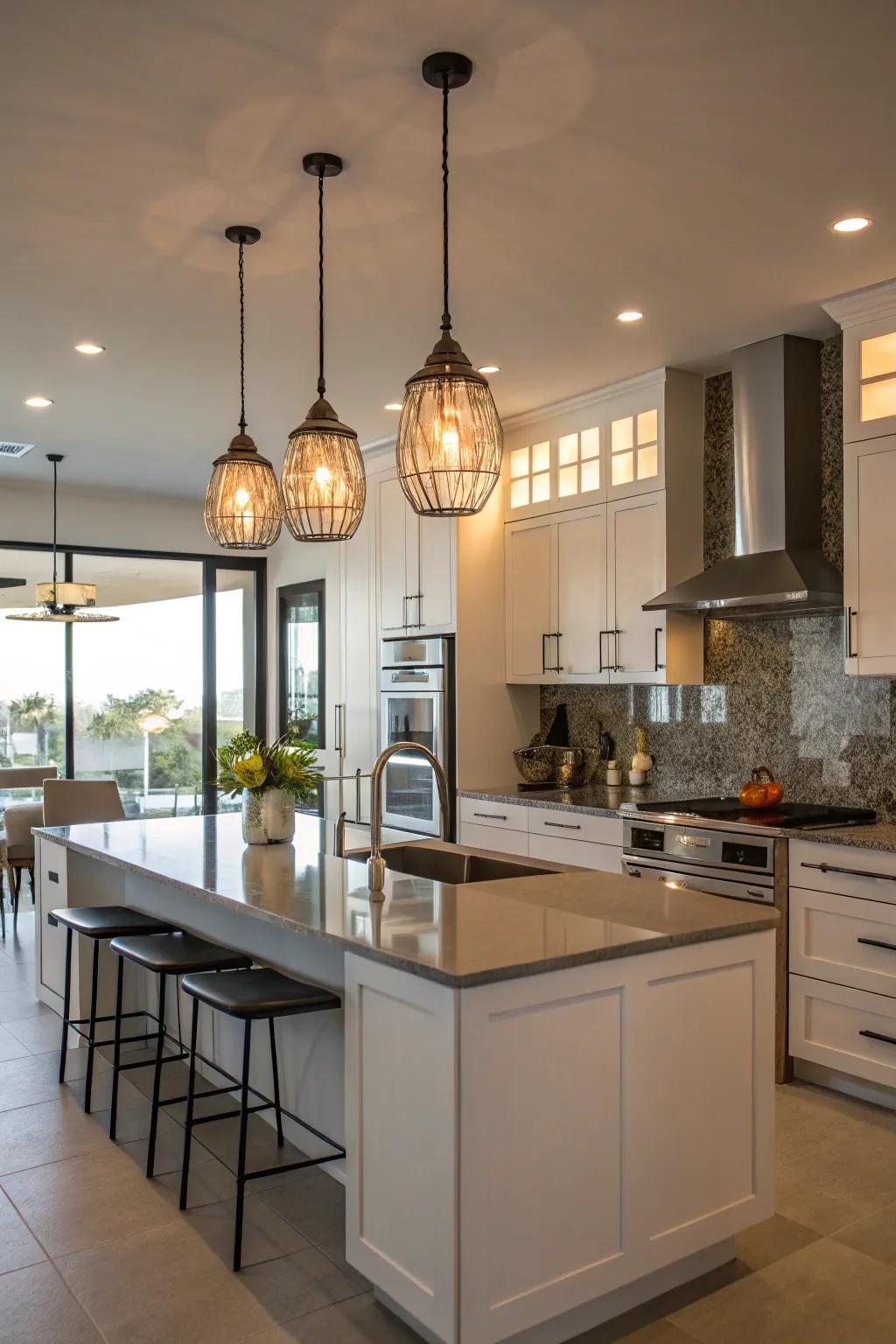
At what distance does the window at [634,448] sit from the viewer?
471 centimetres

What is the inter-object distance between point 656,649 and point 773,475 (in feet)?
3.02

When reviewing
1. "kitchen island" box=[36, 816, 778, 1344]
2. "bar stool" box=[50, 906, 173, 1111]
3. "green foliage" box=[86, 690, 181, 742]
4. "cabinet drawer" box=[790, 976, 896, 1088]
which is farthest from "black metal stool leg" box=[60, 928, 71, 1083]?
"green foliage" box=[86, 690, 181, 742]

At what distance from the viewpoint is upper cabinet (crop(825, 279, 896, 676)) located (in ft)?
12.2

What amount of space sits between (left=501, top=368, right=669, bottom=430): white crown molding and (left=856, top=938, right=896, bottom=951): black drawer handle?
8.12 ft

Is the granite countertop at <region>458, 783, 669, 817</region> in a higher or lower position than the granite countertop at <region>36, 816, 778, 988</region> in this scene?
higher

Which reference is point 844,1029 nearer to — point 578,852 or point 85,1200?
point 578,852

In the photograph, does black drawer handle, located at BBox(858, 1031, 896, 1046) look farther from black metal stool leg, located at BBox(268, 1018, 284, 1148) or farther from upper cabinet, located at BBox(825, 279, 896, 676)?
black metal stool leg, located at BBox(268, 1018, 284, 1148)

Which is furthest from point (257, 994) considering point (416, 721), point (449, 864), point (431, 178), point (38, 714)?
point (38, 714)

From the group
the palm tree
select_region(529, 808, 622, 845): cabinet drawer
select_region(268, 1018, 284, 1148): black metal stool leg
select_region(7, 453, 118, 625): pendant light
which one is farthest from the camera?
the palm tree

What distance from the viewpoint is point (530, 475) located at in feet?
17.9

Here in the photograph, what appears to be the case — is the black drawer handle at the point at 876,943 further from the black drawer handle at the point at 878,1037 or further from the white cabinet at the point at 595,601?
the white cabinet at the point at 595,601

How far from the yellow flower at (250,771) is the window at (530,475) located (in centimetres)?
240

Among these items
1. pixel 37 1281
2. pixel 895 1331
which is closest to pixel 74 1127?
pixel 37 1281

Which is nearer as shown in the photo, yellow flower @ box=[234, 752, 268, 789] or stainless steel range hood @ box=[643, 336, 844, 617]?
yellow flower @ box=[234, 752, 268, 789]
